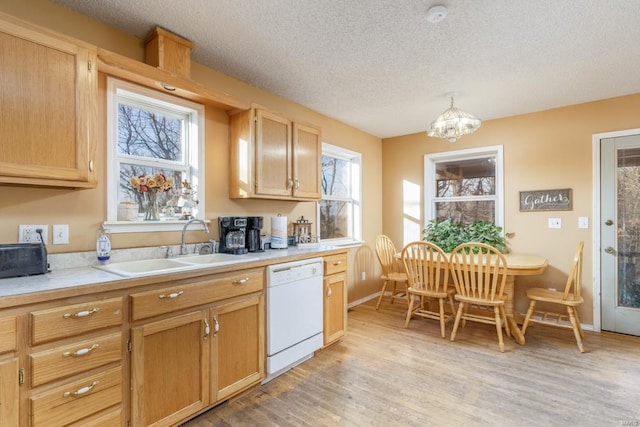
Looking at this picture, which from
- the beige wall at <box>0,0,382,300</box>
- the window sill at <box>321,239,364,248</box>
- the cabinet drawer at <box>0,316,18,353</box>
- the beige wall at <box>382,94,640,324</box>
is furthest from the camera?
the window sill at <box>321,239,364,248</box>

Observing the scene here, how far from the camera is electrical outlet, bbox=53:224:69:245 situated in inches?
70.2

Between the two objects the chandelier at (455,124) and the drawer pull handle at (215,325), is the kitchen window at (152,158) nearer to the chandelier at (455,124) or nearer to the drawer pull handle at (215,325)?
the drawer pull handle at (215,325)

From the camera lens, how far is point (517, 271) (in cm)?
291

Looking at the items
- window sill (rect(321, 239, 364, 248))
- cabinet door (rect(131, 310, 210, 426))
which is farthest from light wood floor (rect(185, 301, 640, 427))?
window sill (rect(321, 239, 364, 248))

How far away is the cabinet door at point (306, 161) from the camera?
9.81 feet

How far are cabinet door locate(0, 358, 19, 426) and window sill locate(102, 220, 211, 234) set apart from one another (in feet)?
3.01

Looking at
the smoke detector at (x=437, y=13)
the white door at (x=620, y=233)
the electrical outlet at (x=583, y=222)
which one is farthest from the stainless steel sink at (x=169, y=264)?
the white door at (x=620, y=233)

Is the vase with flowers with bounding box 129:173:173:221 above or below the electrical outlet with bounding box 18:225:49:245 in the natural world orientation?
above

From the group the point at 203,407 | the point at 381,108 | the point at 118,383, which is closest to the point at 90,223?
the point at 118,383

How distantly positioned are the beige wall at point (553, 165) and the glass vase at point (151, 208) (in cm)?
364

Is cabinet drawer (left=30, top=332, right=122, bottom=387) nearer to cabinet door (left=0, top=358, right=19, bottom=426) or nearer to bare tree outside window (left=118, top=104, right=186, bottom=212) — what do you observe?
cabinet door (left=0, top=358, right=19, bottom=426)

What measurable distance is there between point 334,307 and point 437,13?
2.31 metres

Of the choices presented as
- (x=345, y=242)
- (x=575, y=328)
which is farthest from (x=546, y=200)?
(x=345, y=242)

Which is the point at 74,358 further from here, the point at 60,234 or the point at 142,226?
the point at 142,226
